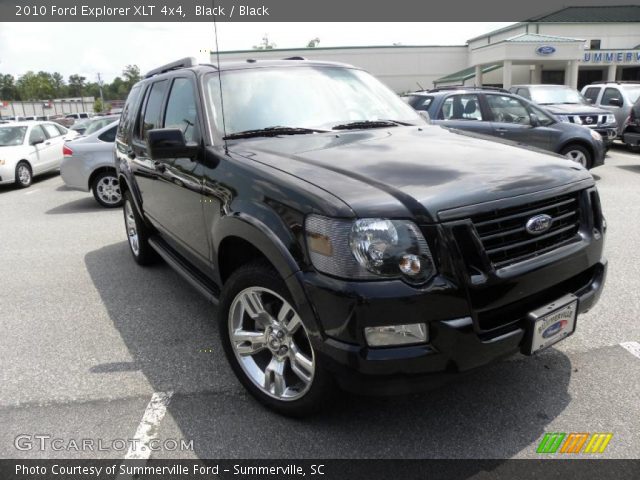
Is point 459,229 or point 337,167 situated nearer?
point 459,229

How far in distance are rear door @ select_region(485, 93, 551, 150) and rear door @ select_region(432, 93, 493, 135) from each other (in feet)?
0.64

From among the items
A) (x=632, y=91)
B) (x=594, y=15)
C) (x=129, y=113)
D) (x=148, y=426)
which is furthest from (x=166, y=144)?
(x=594, y=15)

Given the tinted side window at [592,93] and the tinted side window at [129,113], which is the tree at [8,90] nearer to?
the tinted side window at [592,93]

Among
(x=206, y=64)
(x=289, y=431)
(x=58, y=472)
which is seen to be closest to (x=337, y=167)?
(x=289, y=431)

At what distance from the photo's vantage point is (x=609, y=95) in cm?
1520

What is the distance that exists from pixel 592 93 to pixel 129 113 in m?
16.2

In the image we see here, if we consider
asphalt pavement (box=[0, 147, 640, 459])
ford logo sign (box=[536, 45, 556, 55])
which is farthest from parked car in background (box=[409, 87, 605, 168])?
ford logo sign (box=[536, 45, 556, 55])

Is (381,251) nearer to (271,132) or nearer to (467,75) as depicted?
(271,132)

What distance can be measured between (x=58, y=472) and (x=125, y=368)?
99 cm

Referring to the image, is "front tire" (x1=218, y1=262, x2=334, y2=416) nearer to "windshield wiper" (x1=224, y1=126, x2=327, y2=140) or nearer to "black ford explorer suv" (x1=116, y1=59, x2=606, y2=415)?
"black ford explorer suv" (x1=116, y1=59, x2=606, y2=415)

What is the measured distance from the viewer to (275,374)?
2770mm

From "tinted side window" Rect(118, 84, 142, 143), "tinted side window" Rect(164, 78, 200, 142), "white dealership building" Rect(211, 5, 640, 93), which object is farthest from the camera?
"white dealership building" Rect(211, 5, 640, 93)

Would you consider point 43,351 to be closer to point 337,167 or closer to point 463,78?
point 337,167

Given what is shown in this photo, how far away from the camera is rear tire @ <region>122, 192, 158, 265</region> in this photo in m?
5.23
